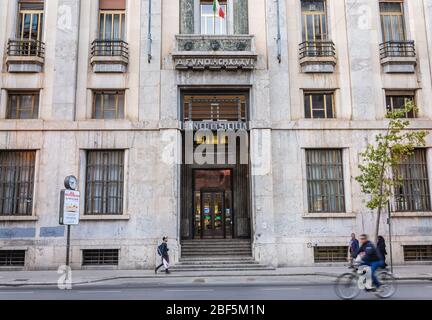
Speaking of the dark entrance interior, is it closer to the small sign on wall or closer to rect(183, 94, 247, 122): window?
rect(183, 94, 247, 122): window

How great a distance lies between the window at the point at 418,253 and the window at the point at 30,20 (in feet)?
75.7

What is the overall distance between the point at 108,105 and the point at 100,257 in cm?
824

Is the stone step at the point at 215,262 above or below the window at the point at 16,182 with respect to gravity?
below

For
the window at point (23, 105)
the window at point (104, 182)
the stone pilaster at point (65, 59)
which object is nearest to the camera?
the window at point (104, 182)

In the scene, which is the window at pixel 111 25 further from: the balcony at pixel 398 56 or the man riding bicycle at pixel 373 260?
the man riding bicycle at pixel 373 260

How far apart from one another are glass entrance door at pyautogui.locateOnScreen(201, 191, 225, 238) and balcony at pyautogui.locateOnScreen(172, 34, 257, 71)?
7.70 meters

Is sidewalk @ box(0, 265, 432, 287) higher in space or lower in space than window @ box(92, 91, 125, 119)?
lower

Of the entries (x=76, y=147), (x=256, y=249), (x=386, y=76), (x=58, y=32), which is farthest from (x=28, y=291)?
(x=386, y=76)

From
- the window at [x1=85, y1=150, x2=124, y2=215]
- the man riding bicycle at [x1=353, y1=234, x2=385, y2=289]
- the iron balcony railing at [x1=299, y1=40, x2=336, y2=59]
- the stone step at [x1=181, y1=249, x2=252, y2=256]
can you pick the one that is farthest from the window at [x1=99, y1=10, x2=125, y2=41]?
the man riding bicycle at [x1=353, y1=234, x2=385, y2=289]

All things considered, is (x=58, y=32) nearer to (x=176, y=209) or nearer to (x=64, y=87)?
(x=64, y=87)

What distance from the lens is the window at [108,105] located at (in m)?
22.6

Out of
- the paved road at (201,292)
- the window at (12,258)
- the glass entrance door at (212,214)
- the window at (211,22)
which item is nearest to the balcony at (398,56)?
the window at (211,22)

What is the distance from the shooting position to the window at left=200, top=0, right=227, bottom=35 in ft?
77.6

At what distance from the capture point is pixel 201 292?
13281 mm
